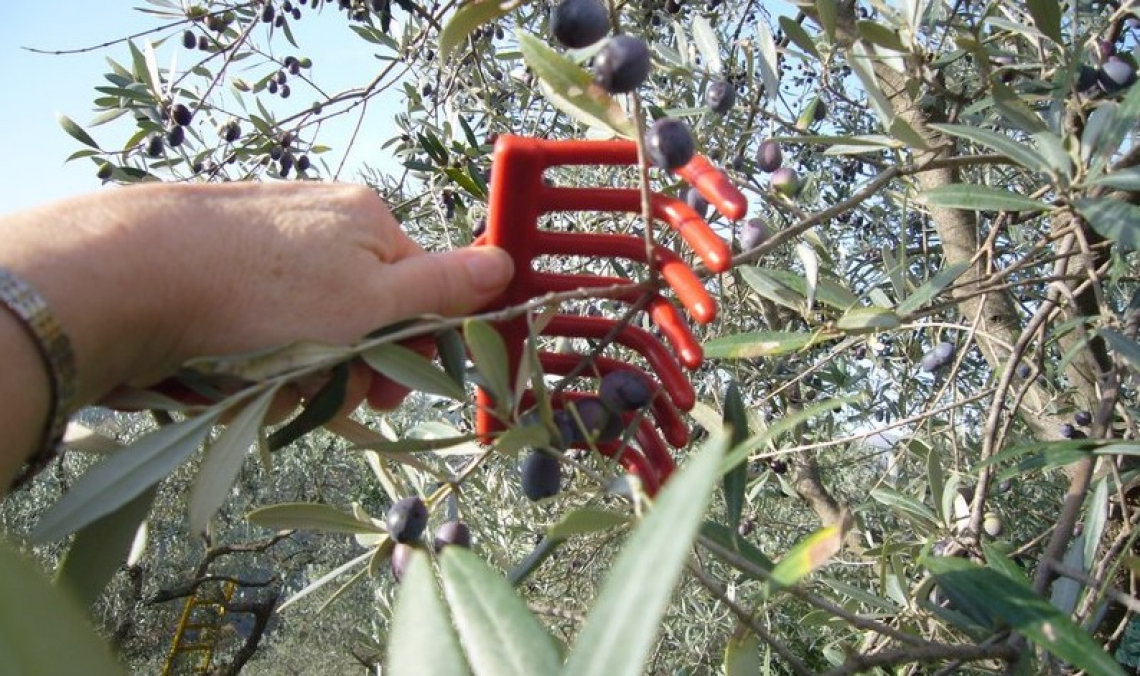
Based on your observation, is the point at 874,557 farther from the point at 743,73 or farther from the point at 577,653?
the point at 577,653

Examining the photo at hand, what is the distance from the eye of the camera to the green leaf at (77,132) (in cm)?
239

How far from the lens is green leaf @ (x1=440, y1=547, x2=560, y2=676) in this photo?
1.39 feet

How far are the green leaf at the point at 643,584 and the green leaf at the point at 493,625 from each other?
7 centimetres

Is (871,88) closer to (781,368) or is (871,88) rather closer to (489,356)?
(489,356)

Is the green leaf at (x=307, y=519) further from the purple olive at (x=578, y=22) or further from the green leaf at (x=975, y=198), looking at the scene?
the green leaf at (x=975, y=198)

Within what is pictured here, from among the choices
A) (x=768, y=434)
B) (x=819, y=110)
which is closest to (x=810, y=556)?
(x=768, y=434)

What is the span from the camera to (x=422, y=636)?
1.34 ft

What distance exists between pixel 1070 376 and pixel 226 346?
74.2 inches

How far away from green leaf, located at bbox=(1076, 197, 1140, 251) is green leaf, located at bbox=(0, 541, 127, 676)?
3.17ft

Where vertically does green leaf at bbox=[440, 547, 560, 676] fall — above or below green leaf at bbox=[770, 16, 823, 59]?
below

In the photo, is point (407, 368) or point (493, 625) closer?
point (493, 625)

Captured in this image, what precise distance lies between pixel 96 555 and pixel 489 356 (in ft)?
1.14

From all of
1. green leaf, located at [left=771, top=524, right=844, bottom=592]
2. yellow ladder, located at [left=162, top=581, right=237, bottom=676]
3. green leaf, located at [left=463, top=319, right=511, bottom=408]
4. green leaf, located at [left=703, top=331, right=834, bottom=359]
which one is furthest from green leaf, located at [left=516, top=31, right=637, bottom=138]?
yellow ladder, located at [left=162, top=581, right=237, bottom=676]

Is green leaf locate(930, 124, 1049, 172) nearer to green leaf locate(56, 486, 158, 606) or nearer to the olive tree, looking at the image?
the olive tree
